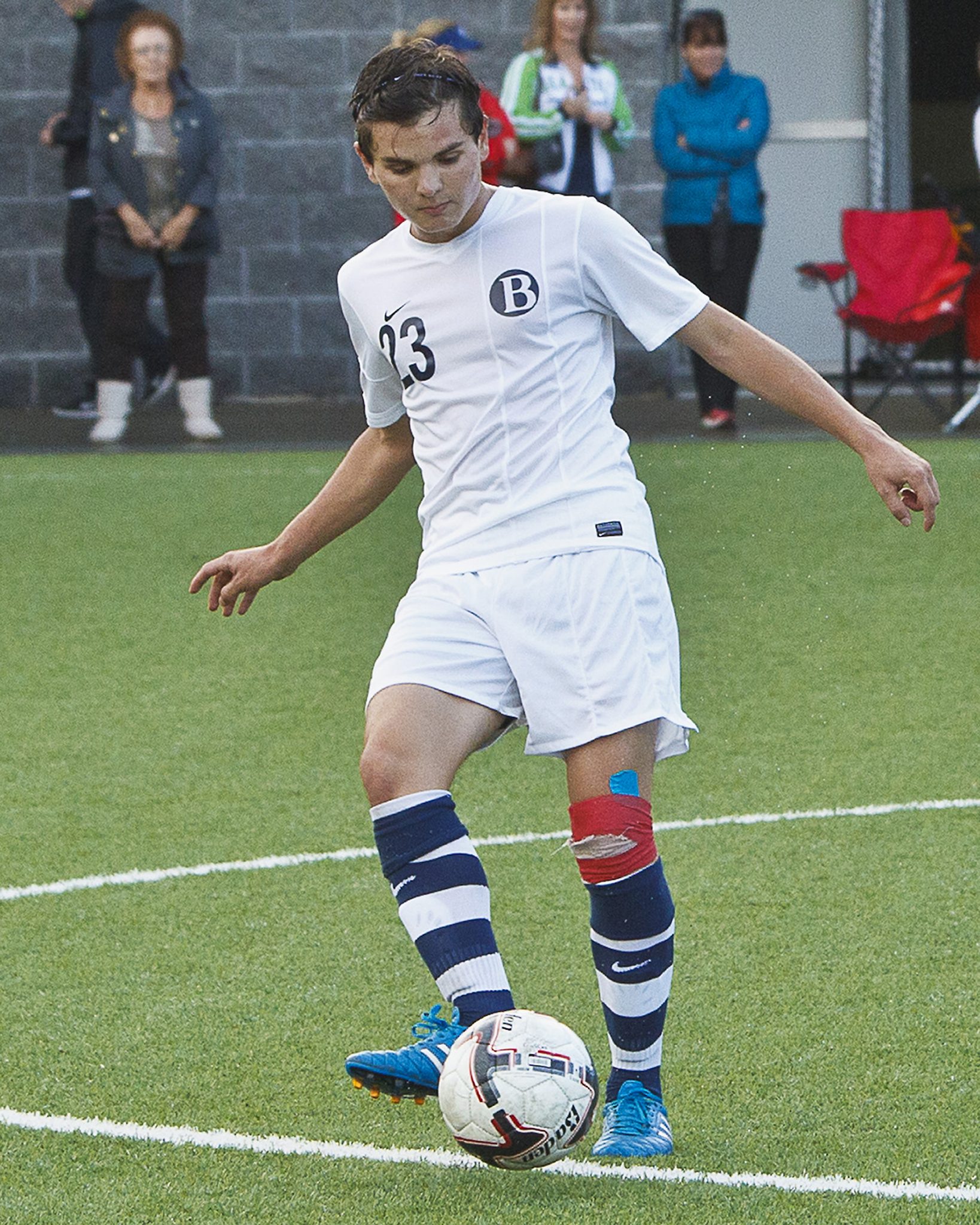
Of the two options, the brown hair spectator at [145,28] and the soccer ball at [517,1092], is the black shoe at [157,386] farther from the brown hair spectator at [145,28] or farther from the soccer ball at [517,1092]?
the soccer ball at [517,1092]

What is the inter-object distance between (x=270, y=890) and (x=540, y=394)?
1666 millimetres

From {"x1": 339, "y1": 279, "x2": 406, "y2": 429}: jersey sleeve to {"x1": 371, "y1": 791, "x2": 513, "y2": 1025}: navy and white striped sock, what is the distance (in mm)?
708

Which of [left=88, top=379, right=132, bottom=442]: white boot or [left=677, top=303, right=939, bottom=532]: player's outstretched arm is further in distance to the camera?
[left=88, top=379, right=132, bottom=442]: white boot

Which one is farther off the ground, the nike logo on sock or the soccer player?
the soccer player

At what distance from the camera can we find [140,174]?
1126 cm

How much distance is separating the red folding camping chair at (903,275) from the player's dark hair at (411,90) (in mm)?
8509

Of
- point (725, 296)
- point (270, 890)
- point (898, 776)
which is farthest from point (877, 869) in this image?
point (725, 296)

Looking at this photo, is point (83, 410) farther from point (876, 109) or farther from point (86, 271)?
point (876, 109)

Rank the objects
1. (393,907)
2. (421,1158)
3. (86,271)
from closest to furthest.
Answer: (421,1158) → (393,907) → (86,271)

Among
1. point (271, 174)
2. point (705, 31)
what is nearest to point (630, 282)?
point (705, 31)

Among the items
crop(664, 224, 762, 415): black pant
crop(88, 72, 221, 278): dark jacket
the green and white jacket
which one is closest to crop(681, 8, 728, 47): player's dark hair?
the green and white jacket

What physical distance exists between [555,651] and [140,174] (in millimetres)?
8662

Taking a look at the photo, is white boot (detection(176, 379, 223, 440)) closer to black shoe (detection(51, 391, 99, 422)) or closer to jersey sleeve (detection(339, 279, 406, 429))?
black shoe (detection(51, 391, 99, 422))

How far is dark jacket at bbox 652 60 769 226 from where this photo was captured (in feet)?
36.6
